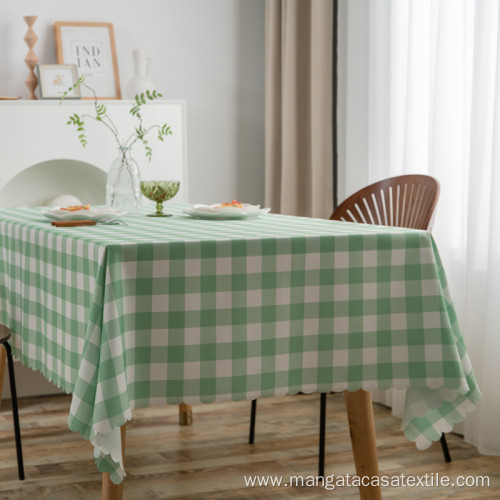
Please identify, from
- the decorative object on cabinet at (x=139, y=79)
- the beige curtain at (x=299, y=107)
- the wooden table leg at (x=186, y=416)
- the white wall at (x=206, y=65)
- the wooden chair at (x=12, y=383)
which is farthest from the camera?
the white wall at (x=206, y=65)

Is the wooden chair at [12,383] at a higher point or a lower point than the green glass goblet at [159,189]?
lower

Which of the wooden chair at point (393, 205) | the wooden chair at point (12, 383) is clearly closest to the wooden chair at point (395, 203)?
the wooden chair at point (393, 205)

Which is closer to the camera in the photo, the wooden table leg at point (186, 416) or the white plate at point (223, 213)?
the white plate at point (223, 213)

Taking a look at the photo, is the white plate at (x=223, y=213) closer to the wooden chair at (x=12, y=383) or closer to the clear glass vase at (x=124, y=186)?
the clear glass vase at (x=124, y=186)

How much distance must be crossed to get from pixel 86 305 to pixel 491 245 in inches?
56.6

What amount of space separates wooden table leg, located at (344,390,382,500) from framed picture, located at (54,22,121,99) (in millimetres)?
2357

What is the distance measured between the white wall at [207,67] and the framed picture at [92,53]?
6cm

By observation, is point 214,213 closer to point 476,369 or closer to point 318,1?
point 476,369

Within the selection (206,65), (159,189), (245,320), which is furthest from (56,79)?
(245,320)

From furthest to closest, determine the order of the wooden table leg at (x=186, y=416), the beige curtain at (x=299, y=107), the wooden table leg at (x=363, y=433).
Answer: the beige curtain at (x=299, y=107) → the wooden table leg at (x=186, y=416) → the wooden table leg at (x=363, y=433)

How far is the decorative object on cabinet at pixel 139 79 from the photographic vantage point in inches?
149

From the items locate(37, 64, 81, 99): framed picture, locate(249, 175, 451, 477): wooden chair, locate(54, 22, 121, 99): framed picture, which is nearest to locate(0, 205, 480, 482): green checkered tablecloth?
locate(249, 175, 451, 477): wooden chair

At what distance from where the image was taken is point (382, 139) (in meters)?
3.33

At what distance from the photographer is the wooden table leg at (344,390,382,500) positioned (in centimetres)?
197
